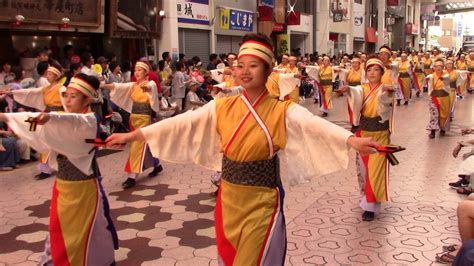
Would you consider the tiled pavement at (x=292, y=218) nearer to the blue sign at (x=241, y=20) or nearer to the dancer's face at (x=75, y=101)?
the dancer's face at (x=75, y=101)

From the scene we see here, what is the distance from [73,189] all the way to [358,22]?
2727cm

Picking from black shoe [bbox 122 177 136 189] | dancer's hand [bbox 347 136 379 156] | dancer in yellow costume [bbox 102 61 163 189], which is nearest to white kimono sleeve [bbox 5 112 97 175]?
dancer's hand [bbox 347 136 379 156]

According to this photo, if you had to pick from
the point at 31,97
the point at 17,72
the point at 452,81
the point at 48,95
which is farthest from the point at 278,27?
the point at 31,97

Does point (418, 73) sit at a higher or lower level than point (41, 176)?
higher

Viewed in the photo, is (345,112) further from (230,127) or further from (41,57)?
(230,127)

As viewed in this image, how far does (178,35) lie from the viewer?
45.2ft

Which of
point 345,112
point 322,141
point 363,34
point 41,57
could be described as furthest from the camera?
point 363,34

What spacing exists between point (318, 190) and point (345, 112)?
299 inches

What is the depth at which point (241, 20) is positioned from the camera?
17.0 m

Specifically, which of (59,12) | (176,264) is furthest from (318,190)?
(59,12)

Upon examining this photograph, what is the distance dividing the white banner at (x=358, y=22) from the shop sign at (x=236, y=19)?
11573 mm

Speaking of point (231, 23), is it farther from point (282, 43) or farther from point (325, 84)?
point (325, 84)

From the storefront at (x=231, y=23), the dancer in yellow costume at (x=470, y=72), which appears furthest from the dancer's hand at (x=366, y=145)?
the dancer in yellow costume at (x=470, y=72)

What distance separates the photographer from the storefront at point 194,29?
13711mm
